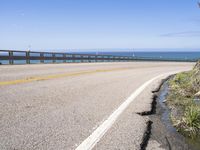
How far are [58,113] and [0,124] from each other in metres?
1.27

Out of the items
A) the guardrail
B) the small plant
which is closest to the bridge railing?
the guardrail

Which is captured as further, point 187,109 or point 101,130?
point 187,109

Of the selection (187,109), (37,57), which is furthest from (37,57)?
(187,109)

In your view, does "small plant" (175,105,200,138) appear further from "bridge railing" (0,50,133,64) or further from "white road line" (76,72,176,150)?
"bridge railing" (0,50,133,64)

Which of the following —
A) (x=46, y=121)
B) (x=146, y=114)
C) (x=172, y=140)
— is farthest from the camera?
(x=146, y=114)

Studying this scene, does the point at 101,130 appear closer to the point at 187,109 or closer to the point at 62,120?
the point at 62,120

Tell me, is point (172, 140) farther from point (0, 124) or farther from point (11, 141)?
point (0, 124)

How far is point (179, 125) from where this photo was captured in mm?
5707

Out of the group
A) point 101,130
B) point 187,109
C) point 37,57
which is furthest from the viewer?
point 37,57

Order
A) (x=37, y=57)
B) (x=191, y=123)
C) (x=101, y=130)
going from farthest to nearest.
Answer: (x=37, y=57), (x=191, y=123), (x=101, y=130)

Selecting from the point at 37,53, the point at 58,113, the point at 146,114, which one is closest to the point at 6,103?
the point at 58,113

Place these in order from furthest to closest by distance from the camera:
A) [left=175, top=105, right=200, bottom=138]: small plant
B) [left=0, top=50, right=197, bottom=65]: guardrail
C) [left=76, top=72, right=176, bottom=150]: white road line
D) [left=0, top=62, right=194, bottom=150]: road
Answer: [left=0, top=50, right=197, bottom=65]: guardrail, [left=175, top=105, right=200, bottom=138]: small plant, [left=0, top=62, right=194, bottom=150]: road, [left=76, top=72, right=176, bottom=150]: white road line

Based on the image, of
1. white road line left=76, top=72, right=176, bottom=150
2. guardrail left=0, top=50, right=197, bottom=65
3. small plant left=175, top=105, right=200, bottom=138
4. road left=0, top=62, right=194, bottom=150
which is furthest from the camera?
guardrail left=0, top=50, right=197, bottom=65

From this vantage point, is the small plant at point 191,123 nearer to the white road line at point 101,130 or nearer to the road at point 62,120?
the road at point 62,120
